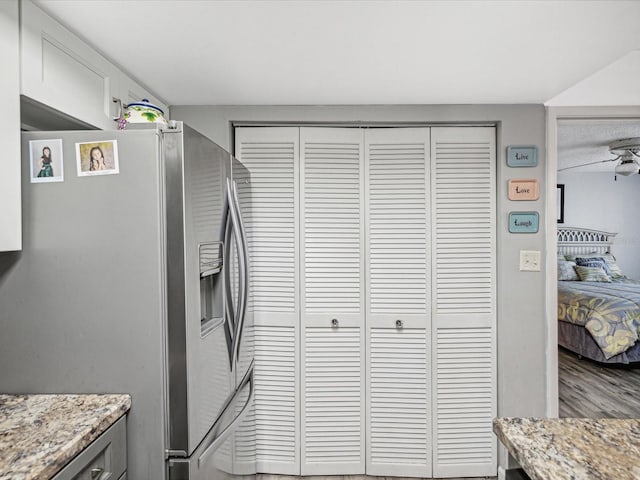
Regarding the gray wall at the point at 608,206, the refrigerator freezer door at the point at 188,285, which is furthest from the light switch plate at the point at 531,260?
the gray wall at the point at 608,206

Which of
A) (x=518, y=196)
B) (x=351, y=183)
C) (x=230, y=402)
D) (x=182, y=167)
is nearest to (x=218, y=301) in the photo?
(x=230, y=402)

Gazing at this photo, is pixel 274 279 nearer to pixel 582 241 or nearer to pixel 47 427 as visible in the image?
pixel 47 427

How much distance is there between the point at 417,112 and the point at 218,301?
1536mm

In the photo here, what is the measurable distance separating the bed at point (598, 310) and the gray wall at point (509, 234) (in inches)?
101

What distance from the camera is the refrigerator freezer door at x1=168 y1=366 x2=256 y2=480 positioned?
4.26 feet

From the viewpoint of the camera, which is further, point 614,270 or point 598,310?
point 614,270

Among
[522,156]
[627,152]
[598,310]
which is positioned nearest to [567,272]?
[598,310]

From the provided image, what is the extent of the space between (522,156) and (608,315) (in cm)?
293

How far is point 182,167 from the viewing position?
1298mm

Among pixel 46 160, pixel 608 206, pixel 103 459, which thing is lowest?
pixel 103 459

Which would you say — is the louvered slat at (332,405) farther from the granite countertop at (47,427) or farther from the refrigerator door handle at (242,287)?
the granite countertop at (47,427)

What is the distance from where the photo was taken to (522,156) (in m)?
2.24

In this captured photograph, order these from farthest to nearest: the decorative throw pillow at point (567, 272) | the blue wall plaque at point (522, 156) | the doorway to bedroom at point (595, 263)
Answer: the decorative throw pillow at point (567, 272), the doorway to bedroom at point (595, 263), the blue wall plaque at point (522, 156)

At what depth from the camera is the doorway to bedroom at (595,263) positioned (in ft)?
8.37
